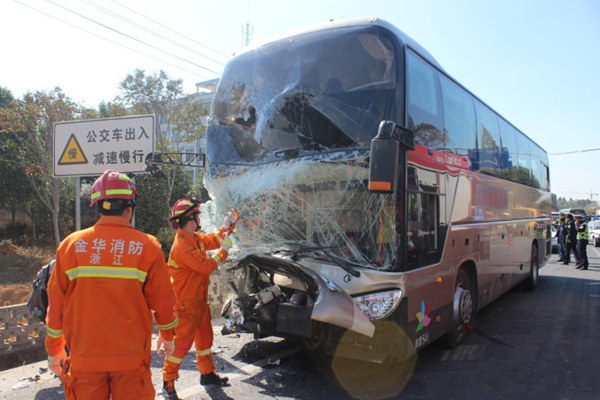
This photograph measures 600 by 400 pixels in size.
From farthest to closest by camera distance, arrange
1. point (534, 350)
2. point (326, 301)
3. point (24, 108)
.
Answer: point (24, 108) < point (534, 350) < point (326, 301)

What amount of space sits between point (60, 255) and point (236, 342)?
3690 millimetres

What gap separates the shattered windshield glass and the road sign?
194 centimetres

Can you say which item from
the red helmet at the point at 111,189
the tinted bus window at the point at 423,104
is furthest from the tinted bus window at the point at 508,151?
the red helmet at the point at 111,189

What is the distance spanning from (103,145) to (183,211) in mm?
3237

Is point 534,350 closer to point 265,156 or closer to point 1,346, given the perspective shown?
point 265,156

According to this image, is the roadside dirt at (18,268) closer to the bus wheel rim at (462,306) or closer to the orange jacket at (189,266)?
the orange jacket at (189,266)

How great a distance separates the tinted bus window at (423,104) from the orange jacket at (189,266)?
93.4 inches

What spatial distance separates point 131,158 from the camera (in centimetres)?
650

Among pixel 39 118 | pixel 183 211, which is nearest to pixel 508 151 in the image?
pixel 183 211

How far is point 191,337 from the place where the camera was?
4180 millimetres

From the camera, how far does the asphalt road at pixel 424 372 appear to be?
4.25 meters

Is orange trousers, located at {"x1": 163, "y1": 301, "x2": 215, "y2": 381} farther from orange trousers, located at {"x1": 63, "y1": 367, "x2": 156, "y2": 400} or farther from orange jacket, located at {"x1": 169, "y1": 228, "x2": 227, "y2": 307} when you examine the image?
orange trousers, located at {"x1": 63, "y1": 367, "x2": 156, "y2": 400}

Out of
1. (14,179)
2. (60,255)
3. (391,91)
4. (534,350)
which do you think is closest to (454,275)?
(534,350)

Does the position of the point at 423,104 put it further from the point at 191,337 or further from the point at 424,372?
the point at 191,337
